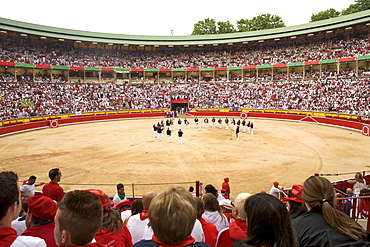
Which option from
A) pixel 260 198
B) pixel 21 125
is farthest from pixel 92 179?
pixel 21 125

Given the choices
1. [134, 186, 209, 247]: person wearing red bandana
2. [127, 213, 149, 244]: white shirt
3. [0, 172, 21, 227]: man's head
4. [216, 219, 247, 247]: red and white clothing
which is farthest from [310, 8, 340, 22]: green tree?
[0, 172, 21, 227]: man's head

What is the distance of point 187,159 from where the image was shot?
53.3ft

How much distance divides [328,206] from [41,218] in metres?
3.29

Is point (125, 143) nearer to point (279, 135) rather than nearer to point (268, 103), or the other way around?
point (279, 135)

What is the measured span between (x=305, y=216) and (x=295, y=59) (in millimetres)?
55904

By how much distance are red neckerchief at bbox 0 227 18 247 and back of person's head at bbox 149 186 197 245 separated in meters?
1.71

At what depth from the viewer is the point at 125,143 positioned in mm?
21312

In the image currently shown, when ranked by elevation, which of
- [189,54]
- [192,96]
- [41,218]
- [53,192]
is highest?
[189,54]

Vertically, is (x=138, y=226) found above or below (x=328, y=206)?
below

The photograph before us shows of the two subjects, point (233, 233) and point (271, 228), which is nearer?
point (271, 228)

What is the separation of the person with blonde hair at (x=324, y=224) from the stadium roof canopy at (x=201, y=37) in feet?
177

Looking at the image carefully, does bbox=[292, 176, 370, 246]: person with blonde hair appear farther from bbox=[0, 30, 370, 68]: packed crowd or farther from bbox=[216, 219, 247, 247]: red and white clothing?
bbox=[0, 30, 370, 68]: packed crowd

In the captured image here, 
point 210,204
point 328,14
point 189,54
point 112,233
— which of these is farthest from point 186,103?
point 328,14

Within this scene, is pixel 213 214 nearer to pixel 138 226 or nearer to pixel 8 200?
pixel 138 226
